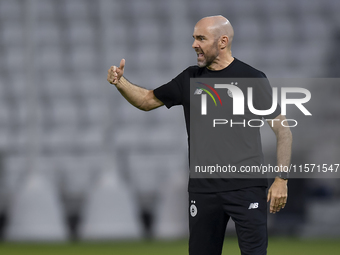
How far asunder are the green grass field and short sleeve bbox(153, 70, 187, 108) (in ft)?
10.8

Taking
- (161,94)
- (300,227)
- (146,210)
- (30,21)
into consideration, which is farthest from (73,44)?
(161,94)

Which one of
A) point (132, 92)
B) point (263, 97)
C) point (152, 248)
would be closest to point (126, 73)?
point (152, 248)

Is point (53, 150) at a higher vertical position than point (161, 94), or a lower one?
→ lower

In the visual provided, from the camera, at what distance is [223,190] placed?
10.5ft

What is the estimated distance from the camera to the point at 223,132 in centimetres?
324

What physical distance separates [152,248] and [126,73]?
3935 mm

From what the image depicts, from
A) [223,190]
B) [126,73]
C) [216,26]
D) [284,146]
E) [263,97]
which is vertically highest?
[216,26]

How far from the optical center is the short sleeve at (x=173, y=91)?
340 cm

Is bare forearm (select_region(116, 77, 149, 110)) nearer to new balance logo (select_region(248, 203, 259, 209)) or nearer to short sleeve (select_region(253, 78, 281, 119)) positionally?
short sleeve (select_region(253, 78, 281, 119))

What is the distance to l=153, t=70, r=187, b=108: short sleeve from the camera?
3.40 meters

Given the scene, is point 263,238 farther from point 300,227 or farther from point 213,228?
point 300,227

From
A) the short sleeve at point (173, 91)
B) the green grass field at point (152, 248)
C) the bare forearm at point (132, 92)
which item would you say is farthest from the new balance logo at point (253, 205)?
the green grass field at point (152, 248)

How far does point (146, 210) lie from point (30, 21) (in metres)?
3.38

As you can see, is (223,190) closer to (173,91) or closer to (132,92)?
(173,91)
